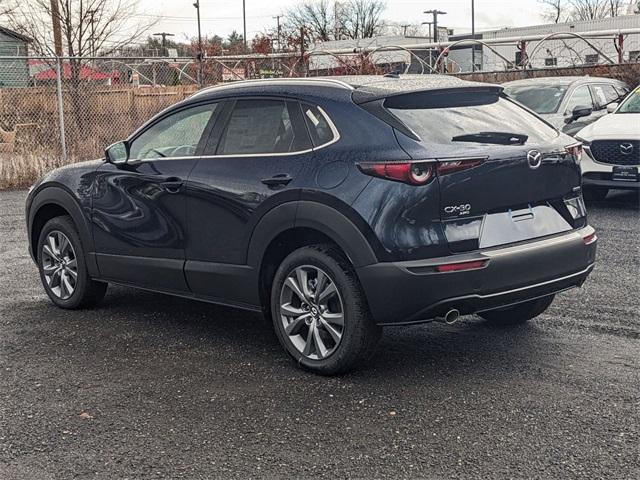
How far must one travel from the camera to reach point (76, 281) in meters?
6.44

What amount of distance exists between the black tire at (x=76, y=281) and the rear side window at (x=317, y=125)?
2.34 m

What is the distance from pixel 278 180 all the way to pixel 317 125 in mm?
400

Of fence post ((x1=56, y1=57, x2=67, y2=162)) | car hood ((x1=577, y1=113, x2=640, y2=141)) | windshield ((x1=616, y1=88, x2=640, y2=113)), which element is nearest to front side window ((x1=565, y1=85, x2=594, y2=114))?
windshield ((x1=616, y1=88, x2=640, y2=113))

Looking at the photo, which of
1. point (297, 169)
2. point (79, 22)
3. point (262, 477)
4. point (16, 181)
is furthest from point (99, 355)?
point (79, 22)

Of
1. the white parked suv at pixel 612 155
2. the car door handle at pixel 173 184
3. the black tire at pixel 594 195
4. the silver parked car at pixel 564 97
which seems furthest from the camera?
the silver parked car at pixel 564 97

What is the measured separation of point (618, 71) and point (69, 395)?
17265 mm

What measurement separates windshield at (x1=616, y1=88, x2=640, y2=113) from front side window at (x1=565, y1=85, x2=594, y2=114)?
1067mm

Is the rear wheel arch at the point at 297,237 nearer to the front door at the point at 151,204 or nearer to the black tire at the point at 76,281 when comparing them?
the front door at the point at 151,204

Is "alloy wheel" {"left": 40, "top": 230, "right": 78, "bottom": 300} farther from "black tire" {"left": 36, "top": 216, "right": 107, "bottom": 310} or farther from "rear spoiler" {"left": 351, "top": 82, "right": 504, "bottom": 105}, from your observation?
"rear spoiler" {"left": 351, "top": 82, "right": 504, "bottom": 105}

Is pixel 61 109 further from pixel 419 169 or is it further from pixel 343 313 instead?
pixel 419 169

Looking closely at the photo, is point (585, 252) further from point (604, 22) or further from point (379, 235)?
point (604, 22)

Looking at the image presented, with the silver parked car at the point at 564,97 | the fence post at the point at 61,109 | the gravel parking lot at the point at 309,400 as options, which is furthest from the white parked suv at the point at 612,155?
the fence post at the point at 61,109

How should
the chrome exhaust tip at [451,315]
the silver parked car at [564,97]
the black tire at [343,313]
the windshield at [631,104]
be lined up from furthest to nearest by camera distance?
1. the silver parked car at [564,97]
2. the windshield at [631,104]
3. the black tire at [343,313]
4. the chrome exhaust tip at [451,315]

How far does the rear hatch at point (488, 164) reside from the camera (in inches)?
175
